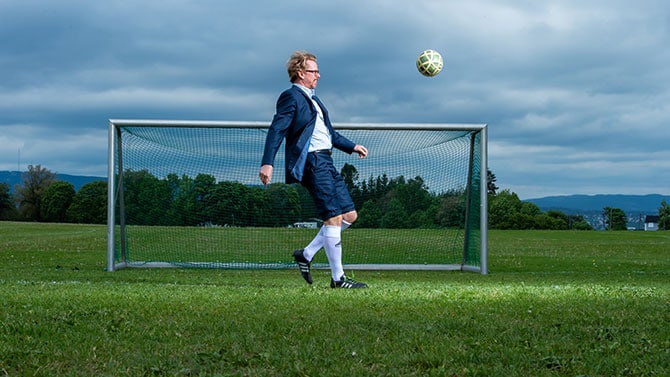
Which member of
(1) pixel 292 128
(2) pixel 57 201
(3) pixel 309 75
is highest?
(2) pixel 57 201

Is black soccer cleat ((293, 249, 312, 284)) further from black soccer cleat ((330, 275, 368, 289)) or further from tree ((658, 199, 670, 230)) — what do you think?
tree ((658, 199, 670, 230))

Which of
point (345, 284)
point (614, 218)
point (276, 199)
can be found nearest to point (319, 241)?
point (345, 284)

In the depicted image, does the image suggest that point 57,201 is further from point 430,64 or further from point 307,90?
point 307,90

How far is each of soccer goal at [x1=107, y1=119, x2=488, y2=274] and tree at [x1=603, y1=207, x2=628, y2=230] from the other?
297 feet

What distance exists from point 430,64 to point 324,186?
5218mm

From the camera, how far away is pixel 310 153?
8266mm

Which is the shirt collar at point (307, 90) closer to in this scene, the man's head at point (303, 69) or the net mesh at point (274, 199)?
the man's head at point (303, 69)

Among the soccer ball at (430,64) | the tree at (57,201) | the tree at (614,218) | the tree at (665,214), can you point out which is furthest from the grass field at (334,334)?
the tree at (665,214)

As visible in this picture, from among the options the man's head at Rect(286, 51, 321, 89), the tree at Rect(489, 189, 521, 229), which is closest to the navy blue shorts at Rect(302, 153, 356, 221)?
the man's head at Rect(286, 51, 321, 89)

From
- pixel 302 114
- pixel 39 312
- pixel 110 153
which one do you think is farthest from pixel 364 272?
pixel 39 312

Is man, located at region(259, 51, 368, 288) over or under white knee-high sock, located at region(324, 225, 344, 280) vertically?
over

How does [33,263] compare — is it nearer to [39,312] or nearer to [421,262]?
[421,262]

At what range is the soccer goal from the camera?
46.9 ft

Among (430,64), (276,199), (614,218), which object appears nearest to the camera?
(430,64)
